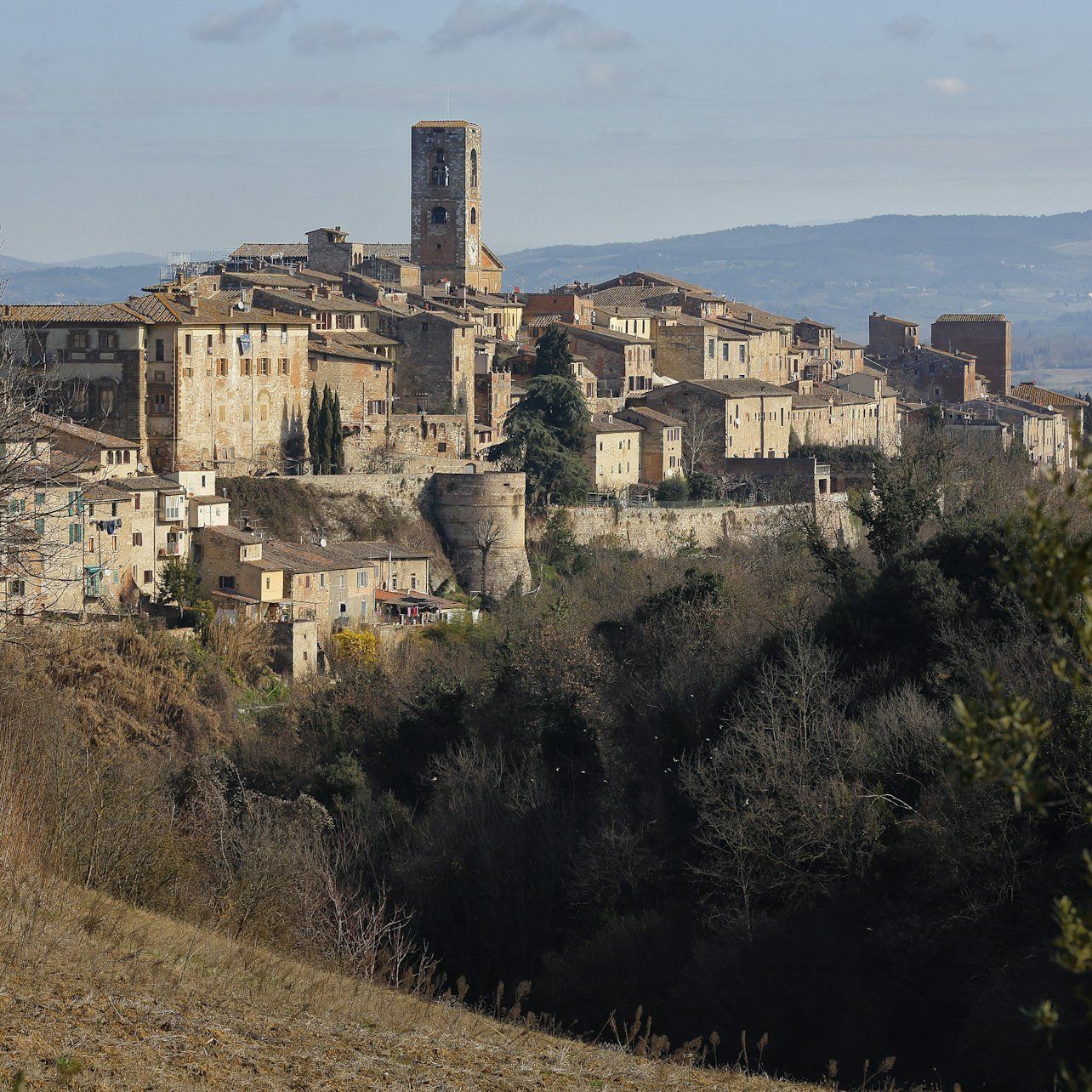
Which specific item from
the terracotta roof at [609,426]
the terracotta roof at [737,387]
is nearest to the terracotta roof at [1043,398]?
the terracotta roof at [737,387]

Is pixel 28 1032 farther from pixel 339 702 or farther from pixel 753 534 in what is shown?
pixel 753 534

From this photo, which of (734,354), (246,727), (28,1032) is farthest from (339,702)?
(734,354)

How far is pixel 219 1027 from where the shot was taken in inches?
470

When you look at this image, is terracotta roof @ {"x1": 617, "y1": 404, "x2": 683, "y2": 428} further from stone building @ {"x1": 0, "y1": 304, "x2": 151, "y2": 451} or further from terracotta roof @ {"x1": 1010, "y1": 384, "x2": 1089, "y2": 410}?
terracotta roof @ {"x1": 1010, "y1": 384, "x2": 1089, "y2": 410}

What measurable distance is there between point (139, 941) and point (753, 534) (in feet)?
123

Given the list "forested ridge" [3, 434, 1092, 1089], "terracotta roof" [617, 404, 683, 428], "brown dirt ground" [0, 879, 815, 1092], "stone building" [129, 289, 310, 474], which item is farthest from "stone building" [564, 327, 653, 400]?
"brown dirt ground" [0, 879, 815, 1092]

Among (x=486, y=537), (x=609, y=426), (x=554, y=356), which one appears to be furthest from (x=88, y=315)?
(x=554, y=356)

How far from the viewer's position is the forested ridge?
1739cm

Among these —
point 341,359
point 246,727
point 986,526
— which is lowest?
point 246,727

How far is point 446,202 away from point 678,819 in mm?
54961

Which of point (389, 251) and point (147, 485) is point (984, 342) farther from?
point (147, 485)

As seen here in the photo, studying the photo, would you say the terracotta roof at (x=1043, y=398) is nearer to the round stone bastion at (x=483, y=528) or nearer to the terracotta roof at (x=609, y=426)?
the terracotta roof at (x=609, y=426)

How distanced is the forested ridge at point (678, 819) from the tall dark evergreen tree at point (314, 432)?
14452 mm

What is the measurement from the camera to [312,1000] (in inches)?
540
